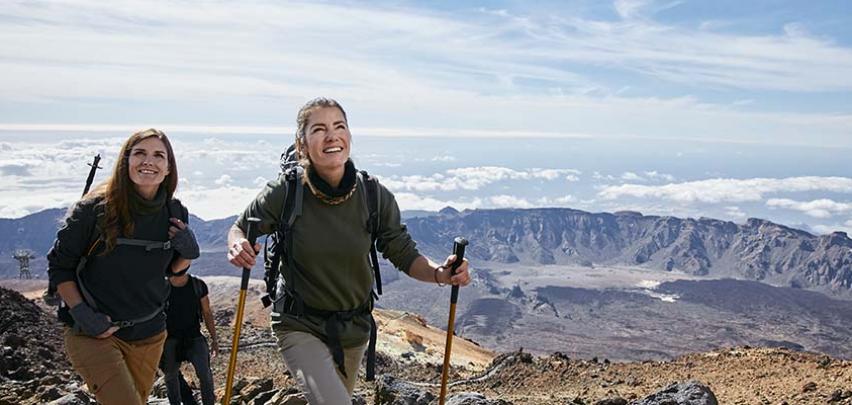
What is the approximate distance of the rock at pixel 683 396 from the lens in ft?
31.0

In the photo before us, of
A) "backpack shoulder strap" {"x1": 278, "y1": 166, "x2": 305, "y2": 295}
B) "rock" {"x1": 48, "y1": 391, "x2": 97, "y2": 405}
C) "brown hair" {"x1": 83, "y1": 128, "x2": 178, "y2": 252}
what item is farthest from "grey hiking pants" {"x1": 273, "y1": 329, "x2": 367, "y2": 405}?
"rock" {"x1": 48, "y1": 391, "x2": 97, "y2": 405}

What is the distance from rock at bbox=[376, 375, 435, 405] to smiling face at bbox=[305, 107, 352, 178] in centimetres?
529

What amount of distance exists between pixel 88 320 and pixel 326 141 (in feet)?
6.41

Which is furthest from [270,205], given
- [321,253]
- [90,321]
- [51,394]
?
[51,394]

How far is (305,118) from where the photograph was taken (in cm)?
495

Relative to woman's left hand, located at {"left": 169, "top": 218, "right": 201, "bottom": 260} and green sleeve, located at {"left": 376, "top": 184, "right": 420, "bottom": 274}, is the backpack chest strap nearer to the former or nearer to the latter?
woman's left hand, located at {"left": 169, "top": 218, "right": 201, "bottom": 260}

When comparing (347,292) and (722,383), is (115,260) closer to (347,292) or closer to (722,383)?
(347,292)

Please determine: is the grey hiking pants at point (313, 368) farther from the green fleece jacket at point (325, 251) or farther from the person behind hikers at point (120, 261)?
the person behind hikers at point (120, 261)

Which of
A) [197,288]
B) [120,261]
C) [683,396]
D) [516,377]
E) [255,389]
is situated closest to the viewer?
[120,261]

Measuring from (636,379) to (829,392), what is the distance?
449cm

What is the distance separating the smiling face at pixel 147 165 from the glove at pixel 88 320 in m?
0.84

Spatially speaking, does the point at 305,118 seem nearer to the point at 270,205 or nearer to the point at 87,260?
the point at 270,205

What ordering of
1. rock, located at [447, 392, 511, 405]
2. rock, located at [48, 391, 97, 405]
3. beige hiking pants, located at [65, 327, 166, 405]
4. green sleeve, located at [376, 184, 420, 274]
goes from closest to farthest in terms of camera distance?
beige hiking pants, located at [65, 327, 166, 405]
green sleeve, located at [376, 184, 420, 274]
rock, located at [48, 391, 97, 405]
rock, located at [447, 392, 511, 405]

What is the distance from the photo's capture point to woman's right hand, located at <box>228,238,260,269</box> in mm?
4691
